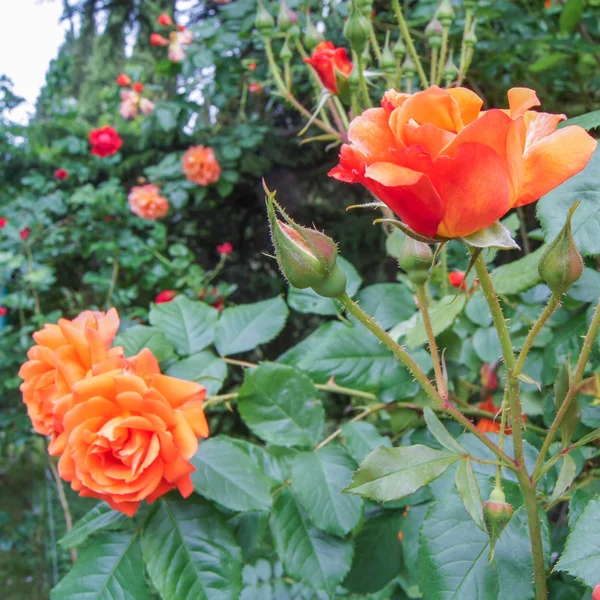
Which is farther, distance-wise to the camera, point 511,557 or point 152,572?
point 152,572

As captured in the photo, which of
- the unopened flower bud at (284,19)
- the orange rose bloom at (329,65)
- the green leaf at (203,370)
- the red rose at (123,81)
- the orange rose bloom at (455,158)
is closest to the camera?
the orange rose bloom at (455,158)

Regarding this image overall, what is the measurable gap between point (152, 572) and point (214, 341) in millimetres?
278

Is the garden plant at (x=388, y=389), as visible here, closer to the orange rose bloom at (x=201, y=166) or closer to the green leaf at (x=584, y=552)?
the green leaf at (x=584, y=552)

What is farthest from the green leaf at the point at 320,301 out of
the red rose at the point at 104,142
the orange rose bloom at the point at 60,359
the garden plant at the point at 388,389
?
the red rose at the point at 104,142

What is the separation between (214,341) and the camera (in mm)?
712

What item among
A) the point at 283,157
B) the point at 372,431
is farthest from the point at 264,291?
the point at 372,431

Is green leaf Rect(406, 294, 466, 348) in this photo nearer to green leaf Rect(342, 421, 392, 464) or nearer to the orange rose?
green leaf Rect(342, 421, 392, 464)

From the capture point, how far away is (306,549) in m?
0.55

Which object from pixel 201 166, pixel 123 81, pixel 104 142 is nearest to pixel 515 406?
pixel 201 166

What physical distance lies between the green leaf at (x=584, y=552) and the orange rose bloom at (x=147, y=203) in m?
1.64

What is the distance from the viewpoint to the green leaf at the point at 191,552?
19.7 inches

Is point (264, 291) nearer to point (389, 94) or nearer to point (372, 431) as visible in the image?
point (372, 431)

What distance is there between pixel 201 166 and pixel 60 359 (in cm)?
138

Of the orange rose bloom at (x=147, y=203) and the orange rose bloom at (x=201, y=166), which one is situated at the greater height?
the orange rose bloom at (x=201, y=166)
